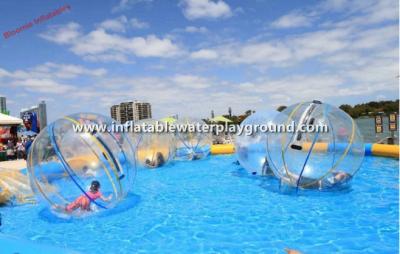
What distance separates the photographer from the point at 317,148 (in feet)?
25.2

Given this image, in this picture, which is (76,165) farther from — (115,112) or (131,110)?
(115,112)

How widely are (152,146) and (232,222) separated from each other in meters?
7.10

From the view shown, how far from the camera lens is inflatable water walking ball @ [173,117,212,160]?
14.4 m

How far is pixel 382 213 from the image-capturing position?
6504mm

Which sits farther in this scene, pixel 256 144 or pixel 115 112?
pixel 115 112

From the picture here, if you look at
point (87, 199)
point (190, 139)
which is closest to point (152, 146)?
point (190, 139)

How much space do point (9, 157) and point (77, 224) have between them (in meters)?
15.6

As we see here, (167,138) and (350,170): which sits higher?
(167,138)

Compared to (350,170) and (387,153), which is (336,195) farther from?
(387,153)

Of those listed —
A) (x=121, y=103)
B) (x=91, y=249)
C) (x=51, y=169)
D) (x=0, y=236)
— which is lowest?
(x=91, y=249)

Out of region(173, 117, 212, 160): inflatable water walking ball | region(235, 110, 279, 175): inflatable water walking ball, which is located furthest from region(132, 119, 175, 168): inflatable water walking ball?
region(235, 110, 279, 175): inflatable water walking ball

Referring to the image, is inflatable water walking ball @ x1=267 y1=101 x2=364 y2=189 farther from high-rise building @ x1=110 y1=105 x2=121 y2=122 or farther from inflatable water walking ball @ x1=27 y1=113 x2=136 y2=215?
high-rise building @ x1=110 y1=105 x2=121 y2=122

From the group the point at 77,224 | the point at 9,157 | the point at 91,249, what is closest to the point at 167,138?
the point at 77,224

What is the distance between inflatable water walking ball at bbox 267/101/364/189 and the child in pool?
428 centimetres
